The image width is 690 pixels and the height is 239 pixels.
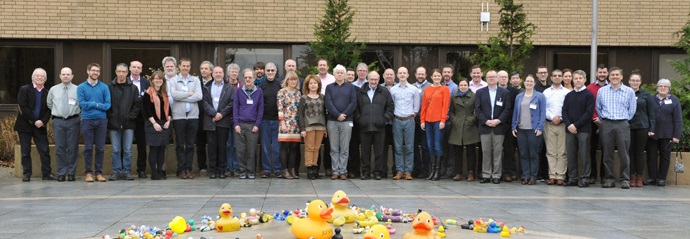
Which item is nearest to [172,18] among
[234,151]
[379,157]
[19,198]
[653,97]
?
[234,151]

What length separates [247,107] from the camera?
13.6m

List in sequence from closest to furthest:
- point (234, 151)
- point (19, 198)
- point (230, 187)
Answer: point (19, 198) → point (230, 187) → point (234, 151)

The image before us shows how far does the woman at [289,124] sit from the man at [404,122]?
1667 millimetres

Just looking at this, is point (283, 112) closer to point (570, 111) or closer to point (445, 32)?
point (570, 111)

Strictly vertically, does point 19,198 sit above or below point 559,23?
below

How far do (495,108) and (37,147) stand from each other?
7632 millimetres

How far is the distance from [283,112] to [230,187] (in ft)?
6.70

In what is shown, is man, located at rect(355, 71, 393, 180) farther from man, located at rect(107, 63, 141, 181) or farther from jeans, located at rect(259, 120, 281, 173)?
man, located at rect(107, 63, 141, 181)

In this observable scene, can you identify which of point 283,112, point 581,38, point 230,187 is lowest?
point 230,187

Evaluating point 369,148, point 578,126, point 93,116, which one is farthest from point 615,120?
point 93,116

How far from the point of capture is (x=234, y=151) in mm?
14133

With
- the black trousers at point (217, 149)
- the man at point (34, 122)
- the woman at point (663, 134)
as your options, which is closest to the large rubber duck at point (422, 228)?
the black trousers at point (217, 149)

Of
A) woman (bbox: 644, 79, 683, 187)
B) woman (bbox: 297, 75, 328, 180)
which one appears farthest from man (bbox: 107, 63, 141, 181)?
woman (bbox: 644, 79, 683, 187)

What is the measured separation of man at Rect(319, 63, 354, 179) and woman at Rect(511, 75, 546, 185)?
2.75 metres
